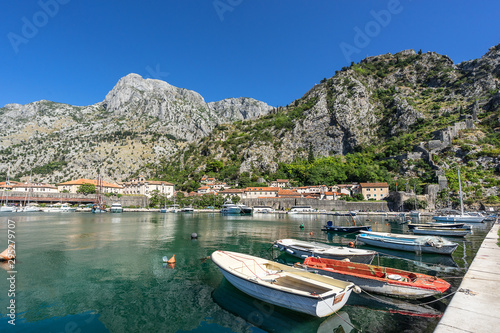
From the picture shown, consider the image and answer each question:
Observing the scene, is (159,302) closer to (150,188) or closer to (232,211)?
(232,211)

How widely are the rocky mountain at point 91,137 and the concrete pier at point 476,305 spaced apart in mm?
156364

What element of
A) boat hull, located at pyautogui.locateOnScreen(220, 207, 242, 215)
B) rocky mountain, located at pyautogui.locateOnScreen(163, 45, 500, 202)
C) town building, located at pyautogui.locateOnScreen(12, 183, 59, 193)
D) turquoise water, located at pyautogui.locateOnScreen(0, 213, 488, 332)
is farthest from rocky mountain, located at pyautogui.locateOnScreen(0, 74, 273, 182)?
turquoise water, located at pyautogui.locateOnScreen(0, 213, 488, 332)

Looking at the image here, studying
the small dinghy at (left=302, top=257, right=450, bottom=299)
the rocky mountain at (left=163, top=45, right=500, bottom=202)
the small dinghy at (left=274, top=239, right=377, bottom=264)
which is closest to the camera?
the small dinghy at (left=302, top=257, right=450, bottom=299)

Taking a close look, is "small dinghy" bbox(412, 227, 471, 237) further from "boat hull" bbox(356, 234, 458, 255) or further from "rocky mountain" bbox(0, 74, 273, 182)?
"rocky mountain" bbox(0, 74, 273, 182)

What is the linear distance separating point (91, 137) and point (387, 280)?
19534 cm

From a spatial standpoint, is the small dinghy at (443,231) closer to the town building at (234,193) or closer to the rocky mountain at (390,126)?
the rocky mountain at (390,126)

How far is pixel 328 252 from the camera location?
16.5m

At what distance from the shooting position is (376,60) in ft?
504

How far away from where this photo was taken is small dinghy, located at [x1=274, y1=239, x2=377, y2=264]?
15805mm

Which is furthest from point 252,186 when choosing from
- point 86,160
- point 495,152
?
point 86,160

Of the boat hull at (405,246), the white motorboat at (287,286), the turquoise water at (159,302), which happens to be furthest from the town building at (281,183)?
the white motorboat at (287,286)

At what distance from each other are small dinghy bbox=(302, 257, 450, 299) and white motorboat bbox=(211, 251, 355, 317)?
2.13m

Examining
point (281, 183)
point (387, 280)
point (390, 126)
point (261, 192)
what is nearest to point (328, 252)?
point (387, 280)

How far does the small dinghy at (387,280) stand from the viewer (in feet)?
34.3
